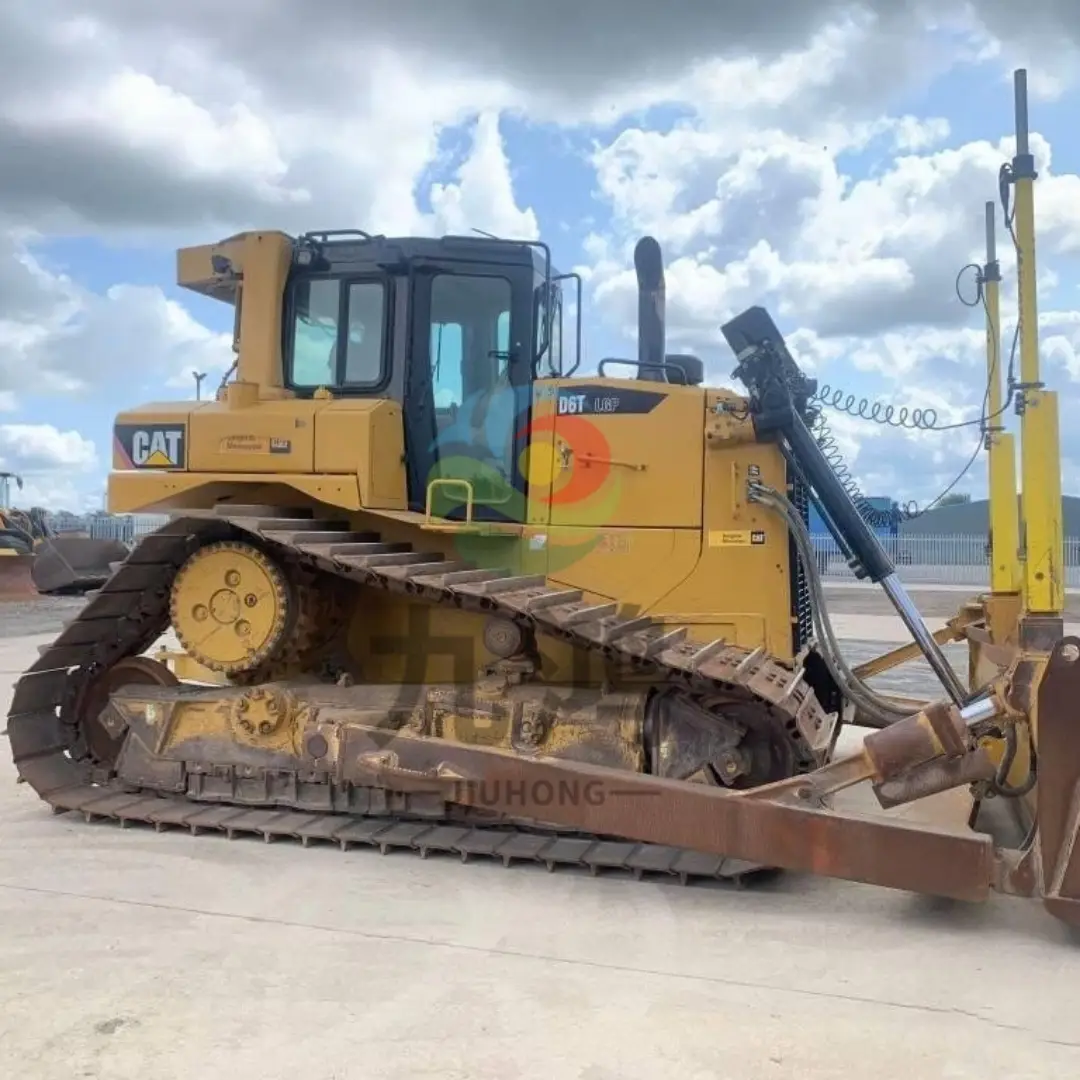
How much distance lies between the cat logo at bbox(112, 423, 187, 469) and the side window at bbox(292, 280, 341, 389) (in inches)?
29.2

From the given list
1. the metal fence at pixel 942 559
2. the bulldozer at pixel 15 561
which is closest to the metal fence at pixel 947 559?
the metal fence at pixel 942 559

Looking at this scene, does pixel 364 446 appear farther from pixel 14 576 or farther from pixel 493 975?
pixel 14 576

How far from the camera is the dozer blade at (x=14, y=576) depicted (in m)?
20.8

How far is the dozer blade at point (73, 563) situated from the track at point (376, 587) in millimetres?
742

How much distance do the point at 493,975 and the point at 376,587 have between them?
2.44 m

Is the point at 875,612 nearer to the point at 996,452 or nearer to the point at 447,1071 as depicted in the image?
the point at 996,452

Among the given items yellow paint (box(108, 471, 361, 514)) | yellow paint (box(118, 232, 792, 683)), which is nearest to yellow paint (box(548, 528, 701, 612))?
yellow paint (box(118, 232, 792, 683))

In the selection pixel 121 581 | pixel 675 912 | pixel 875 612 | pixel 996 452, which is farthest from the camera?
pixel 875 612

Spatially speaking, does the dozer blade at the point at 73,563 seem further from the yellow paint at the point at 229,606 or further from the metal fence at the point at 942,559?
the metal fence at the point at 942,559

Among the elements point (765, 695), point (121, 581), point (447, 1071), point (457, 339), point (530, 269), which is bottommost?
point (447, 1071)

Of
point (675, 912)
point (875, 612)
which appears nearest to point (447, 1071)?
point (675, 912)

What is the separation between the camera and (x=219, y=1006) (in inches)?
144

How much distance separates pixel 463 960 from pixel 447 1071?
0.85m

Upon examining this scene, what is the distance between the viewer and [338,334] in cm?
632
